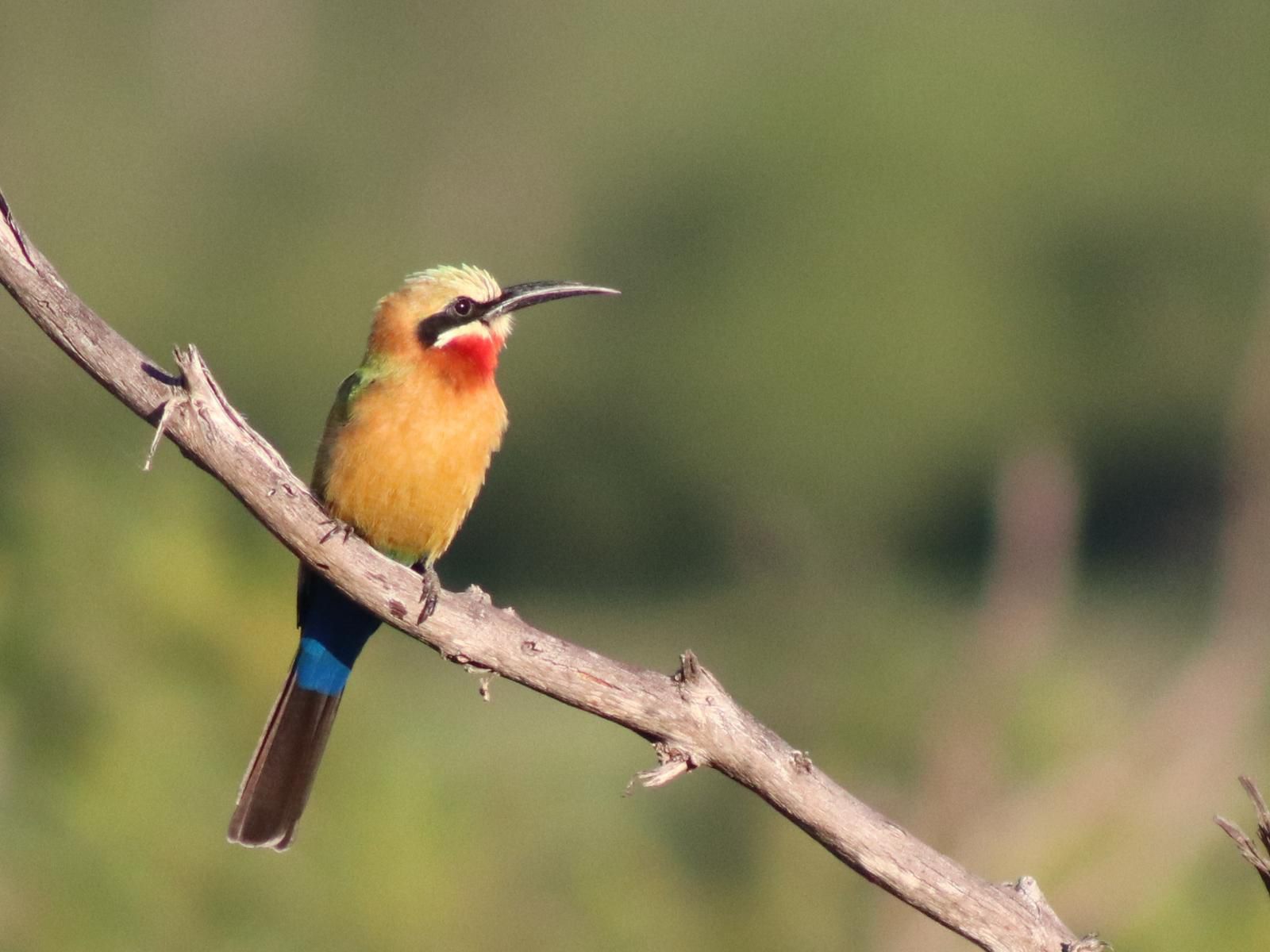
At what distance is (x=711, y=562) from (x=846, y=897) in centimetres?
1257

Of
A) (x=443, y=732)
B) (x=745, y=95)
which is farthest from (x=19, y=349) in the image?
(x=745, y=95)

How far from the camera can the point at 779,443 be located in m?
22.3

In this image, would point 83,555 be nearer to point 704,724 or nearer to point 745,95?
point 704,724

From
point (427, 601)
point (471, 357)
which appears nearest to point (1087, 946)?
point (427, 601)

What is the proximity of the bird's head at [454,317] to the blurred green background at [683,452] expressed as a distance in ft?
2.76

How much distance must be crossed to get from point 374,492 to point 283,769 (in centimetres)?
68

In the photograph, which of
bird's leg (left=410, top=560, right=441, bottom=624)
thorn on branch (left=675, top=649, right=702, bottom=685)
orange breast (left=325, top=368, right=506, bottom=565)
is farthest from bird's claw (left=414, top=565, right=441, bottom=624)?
orange breast (left=325, top=368, right=506, bottom=565)

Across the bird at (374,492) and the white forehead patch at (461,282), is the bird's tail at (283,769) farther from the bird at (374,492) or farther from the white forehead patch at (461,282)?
the white forehead patch at (461,282)

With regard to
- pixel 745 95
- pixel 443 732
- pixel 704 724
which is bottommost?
pixel 704 724

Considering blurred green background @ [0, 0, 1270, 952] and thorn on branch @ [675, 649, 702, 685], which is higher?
blurred green background @ [0, 0, 1270, 952]

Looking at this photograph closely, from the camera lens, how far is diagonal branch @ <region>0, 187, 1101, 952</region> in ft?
13.6

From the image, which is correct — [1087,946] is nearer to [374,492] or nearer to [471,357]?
[374,492]

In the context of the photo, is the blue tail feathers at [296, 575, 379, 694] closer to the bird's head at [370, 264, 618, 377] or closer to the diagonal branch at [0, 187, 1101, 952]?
the bird's head at [370, 264, 618, 377]

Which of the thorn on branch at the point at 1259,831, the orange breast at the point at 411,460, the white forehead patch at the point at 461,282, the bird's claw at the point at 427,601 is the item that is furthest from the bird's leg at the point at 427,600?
the thorn on branch at the point at 1259,831
